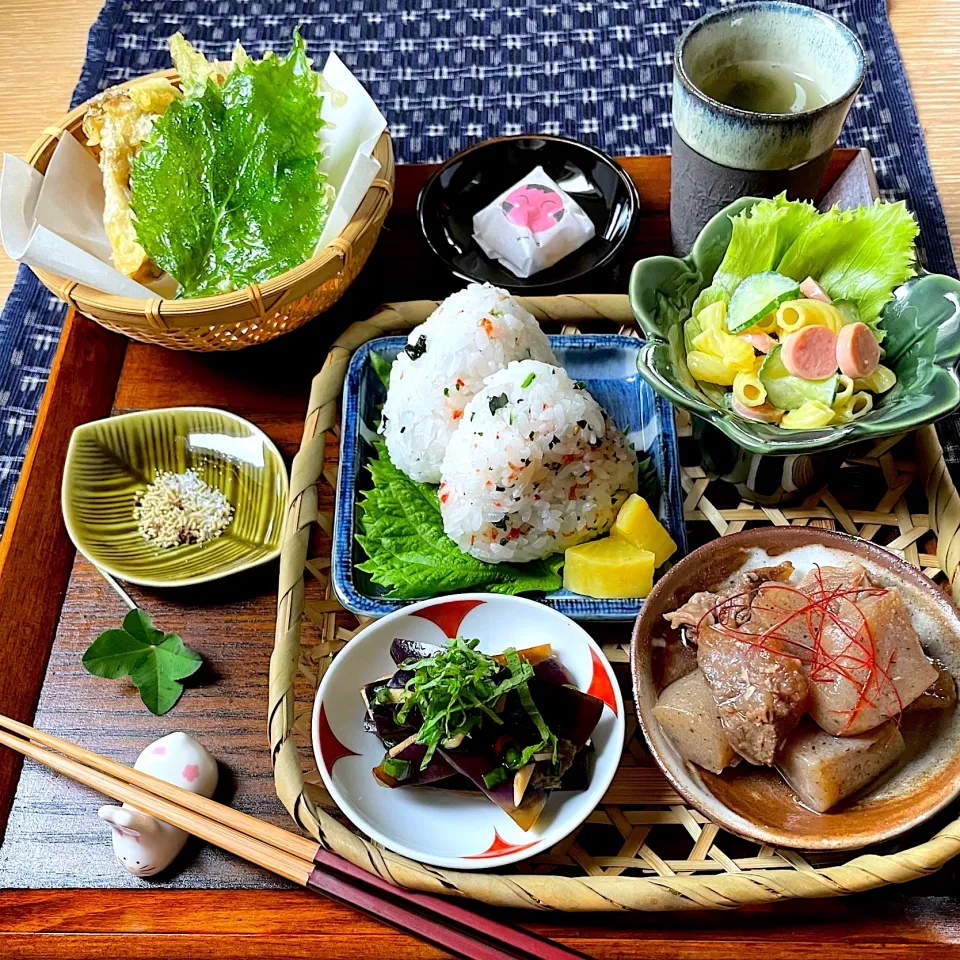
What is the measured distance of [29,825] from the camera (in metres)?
1.56

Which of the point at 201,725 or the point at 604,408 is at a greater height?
the point at 604,408

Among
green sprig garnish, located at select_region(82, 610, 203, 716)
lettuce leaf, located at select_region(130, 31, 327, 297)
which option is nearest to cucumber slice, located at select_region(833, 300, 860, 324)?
lettuce leaf, located at select_region(130, 31, 327, 297)

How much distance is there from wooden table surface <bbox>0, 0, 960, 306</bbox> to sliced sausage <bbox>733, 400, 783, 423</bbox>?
1142 millimetres

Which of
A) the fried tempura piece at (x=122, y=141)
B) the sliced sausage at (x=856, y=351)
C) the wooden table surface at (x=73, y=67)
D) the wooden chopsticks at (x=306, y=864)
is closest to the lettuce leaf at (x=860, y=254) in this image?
the sliced sausage at (x=856, y=351)

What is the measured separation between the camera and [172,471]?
1.96m

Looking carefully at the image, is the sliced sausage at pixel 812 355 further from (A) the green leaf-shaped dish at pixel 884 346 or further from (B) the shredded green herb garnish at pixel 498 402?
(B) the shredded green herb garnish at pixel 498 402

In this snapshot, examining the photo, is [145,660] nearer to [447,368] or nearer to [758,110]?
[447,368]

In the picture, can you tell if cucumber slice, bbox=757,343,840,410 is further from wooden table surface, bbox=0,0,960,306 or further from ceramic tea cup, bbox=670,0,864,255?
wooden table surface, bbox=0,0,960,306

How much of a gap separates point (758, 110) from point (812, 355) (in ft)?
2.15

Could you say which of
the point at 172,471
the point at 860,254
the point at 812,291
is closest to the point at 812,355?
the point at 812,291

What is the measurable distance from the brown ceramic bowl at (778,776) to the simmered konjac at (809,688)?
3 cm

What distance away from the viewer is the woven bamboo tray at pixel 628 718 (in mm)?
1301

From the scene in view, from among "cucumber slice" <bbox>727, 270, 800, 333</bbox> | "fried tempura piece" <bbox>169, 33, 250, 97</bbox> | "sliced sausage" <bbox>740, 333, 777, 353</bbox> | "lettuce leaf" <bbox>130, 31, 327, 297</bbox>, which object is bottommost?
"sliced sausage" <bbox>740, 333, 777, 353</bbox>

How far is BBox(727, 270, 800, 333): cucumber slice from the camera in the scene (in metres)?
1.68
